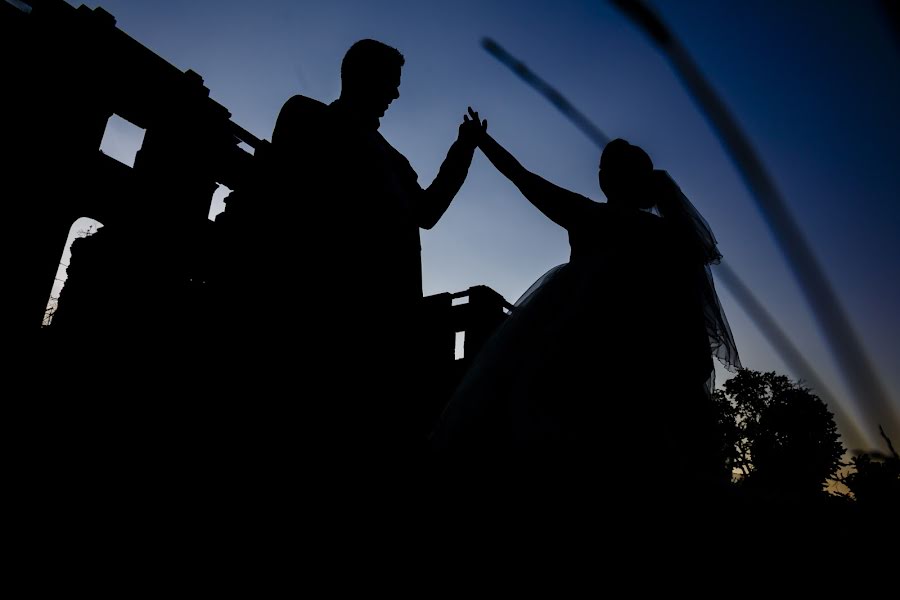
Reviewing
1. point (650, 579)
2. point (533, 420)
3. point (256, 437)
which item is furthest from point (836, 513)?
point (256, 437)

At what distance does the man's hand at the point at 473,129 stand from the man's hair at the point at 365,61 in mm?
904

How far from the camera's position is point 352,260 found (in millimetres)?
1880

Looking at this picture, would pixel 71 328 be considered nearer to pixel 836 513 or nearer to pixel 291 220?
pixel 291 220

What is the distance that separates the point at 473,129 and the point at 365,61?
1.12 meters

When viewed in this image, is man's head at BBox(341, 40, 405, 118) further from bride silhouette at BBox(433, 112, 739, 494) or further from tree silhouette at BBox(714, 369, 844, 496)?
tree silhouette at BBox(714, 369, 844, 496)

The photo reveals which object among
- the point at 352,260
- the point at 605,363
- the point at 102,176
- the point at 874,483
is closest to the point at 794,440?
the point at 874,483

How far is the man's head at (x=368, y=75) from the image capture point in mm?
2234

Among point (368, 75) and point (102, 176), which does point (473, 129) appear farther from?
point (102, 176)

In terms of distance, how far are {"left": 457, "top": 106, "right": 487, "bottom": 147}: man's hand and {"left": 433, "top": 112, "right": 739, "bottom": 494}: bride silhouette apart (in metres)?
0.07

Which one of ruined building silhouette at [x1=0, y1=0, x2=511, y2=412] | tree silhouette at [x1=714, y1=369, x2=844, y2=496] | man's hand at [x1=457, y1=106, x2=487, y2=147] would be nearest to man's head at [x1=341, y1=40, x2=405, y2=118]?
man's hand at [x1=457, y1=106, x2=487, y2=147]

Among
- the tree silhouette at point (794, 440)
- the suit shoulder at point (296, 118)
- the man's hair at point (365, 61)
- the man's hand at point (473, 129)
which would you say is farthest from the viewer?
the man's hand at point (473, 129)

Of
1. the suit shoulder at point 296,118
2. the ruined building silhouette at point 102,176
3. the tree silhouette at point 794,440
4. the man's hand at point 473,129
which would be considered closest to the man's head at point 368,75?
the suit shoulder at point 296,118

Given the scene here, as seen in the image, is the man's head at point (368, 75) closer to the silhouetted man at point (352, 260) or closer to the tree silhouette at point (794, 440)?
the silhouetted man at point (352, 260)

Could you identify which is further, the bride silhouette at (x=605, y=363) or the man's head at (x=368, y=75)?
the man's head at (x=368, y=75)
